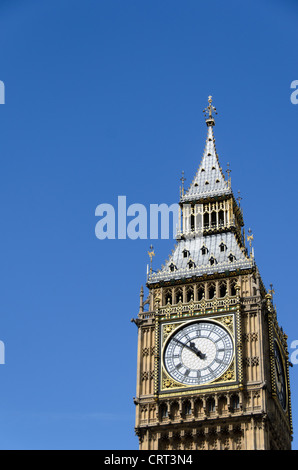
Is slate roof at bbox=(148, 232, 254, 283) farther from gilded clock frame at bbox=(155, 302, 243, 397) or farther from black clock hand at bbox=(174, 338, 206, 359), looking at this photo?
black clock hand at bbox=(174, 338, 206, 359)

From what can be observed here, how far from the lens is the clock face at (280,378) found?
7881cm

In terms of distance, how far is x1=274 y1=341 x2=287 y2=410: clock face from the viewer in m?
78.8

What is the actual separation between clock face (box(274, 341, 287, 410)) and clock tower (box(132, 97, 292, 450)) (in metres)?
0.07

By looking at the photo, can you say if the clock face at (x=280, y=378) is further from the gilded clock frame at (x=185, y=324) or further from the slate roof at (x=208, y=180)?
the slate roof at (x=208, y=180)

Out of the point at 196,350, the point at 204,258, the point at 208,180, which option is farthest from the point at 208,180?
the point at 196,350

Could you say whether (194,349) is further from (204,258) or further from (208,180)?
(208,180)

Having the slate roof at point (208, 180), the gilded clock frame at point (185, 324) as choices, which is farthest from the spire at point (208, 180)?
the gilded clock frame at point (185, 324)

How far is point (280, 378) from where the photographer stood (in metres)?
80.2

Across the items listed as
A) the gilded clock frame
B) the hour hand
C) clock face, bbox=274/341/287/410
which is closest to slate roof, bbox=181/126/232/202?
the gilded clock frame

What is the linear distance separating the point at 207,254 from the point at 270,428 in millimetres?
15025

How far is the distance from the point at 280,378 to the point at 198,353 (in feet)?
23.1

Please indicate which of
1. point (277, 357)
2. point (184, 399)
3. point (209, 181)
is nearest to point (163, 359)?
point (184, 399)
